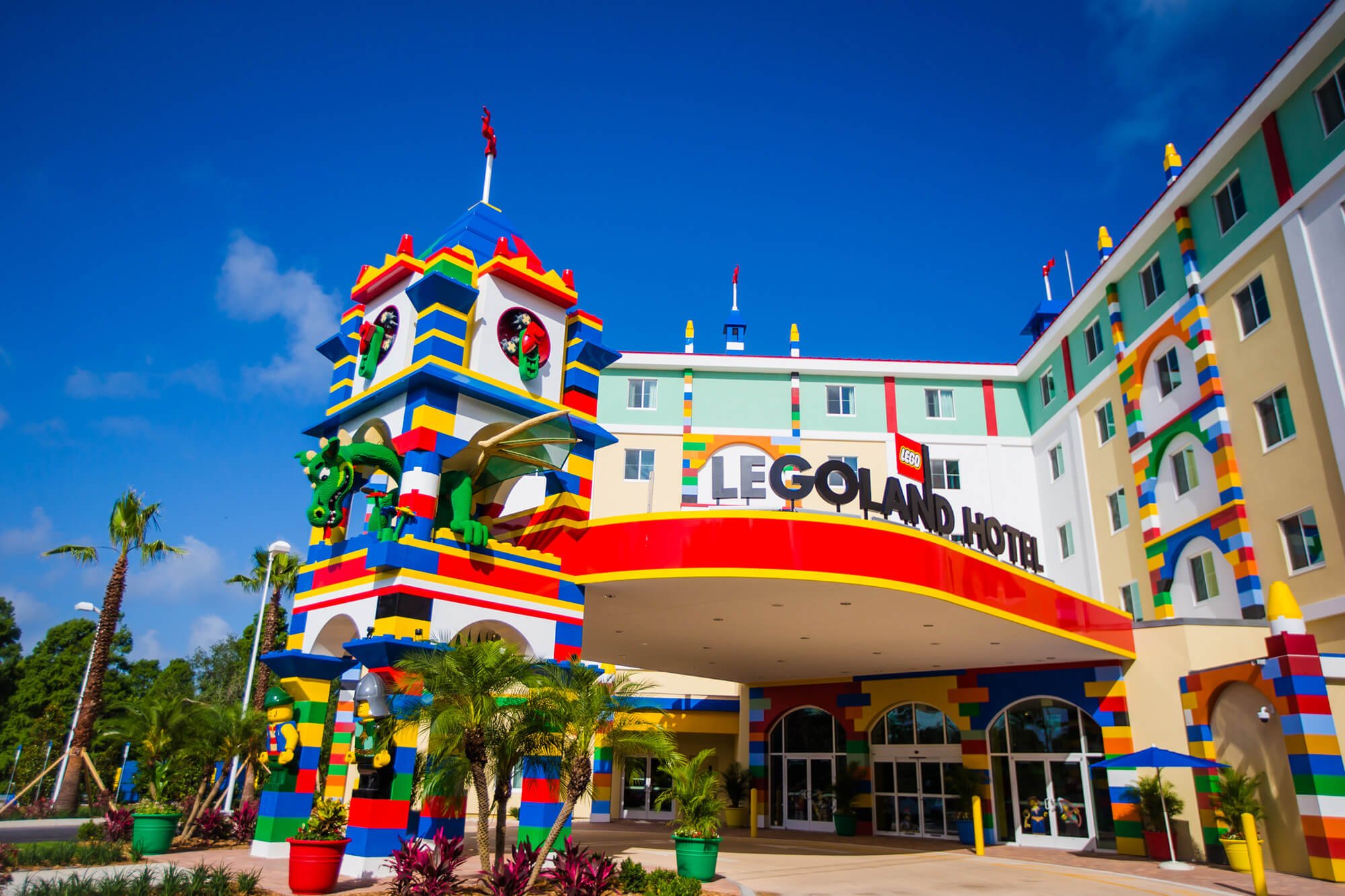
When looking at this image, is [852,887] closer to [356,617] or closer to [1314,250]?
[356,617]

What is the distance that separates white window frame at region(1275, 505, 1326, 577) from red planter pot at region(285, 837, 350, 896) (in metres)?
25.7

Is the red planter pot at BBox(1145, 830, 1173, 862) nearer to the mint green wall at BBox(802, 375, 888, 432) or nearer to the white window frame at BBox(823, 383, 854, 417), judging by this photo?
the mint green wall at BBox(802, 375, 888, 432)

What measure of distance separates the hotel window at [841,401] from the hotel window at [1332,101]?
2125cm

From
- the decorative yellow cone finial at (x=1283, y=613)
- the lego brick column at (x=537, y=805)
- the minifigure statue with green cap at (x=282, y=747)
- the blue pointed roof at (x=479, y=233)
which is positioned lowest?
the lego brick column at (x=537, y=805)

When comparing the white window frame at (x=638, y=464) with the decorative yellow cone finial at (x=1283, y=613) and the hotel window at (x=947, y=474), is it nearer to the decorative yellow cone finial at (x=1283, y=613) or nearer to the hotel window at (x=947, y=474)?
the hotel window at (x=947, y=474)

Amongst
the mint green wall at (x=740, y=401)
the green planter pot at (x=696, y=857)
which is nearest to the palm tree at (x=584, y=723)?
the green planter pot at (x=696, y=857)

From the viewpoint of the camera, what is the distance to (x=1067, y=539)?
3778cm

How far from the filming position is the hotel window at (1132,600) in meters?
31.9

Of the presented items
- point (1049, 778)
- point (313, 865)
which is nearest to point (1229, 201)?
point (1049, 778)

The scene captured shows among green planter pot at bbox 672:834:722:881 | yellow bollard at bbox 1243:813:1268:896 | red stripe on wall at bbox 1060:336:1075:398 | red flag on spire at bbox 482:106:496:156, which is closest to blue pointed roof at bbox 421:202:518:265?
red flag on spire at bbox 482:106:496:156

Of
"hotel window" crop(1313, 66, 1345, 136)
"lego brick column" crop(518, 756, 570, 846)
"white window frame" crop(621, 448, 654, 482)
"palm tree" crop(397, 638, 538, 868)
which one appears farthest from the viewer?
"white window frame" crop(621, 448, 654, 482)

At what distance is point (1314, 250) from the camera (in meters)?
24.2

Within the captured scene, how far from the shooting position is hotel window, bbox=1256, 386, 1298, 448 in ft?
82.6

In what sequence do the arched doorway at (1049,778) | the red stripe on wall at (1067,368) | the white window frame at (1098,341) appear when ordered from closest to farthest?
the arched doorway at (1049,778)
the white window frame at (1098,341)
the red stripe on wall at (1067,368)
